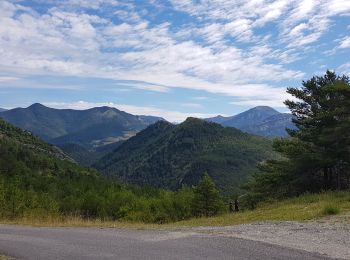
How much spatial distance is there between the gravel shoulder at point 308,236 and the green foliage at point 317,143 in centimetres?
1848

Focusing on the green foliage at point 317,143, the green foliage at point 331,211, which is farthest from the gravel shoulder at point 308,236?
the green foliage at point 317,143

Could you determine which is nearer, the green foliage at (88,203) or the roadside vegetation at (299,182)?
the roadside vegetation at (299,182)

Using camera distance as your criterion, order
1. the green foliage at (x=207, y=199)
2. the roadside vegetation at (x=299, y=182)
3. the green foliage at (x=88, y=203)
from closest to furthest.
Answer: the roadside vegetation at (x=299, y=182) < the green foliage at (x=88, y=203) < the green foliage at (x=207, y=199)

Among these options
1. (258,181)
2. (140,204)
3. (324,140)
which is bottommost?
(140,204)

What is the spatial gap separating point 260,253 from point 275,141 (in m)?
35.4

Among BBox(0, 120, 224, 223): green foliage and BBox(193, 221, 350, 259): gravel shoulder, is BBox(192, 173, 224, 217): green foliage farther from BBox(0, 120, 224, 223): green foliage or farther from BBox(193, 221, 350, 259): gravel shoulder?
BBox(193, 221, 350, 259): gravel shoulder

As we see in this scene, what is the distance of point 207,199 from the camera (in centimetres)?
5681

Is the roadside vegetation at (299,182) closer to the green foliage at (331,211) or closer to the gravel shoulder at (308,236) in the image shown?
the green foliage at (331,211)

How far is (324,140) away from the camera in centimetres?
3356

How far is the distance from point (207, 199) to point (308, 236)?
4372 cm

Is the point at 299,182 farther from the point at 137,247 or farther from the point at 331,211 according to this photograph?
the point at 137,247

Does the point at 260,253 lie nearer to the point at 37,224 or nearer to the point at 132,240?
the point at 132,240

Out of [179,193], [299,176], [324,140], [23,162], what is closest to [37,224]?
[324,140]

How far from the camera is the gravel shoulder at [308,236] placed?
1141 cm
